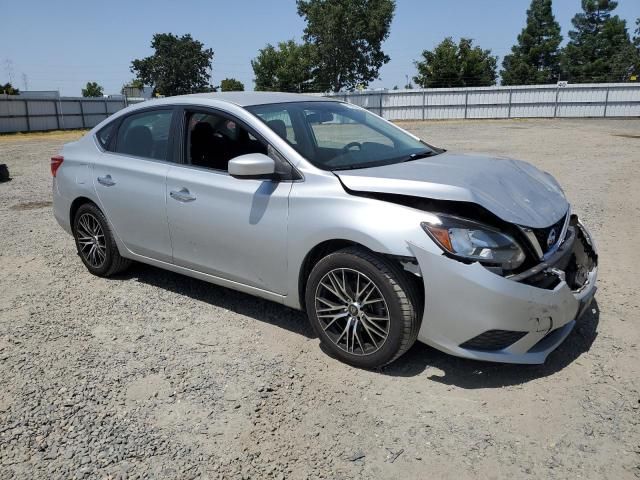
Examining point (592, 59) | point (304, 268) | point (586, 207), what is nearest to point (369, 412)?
point (304, 268)

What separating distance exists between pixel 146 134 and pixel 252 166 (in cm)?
167

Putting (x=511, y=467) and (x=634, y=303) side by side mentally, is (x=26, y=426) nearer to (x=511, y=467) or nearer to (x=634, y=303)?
(x=511, y=467)

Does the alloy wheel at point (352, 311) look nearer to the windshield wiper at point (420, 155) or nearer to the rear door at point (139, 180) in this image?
the windshield wiper at point (420, 155)

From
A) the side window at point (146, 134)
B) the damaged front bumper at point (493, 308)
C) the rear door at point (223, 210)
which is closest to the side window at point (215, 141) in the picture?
the rear door at point (223, 210)

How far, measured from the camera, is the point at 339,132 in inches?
175

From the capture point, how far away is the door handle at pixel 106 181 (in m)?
4.75

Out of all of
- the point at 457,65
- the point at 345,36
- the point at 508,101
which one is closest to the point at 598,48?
the point at 457,65

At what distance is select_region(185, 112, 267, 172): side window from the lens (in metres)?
4.05

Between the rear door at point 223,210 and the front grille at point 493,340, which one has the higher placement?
the rear door at point 223,210

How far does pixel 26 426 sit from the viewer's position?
2.95 m

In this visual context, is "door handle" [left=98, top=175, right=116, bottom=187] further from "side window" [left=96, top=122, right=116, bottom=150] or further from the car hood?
the car hood

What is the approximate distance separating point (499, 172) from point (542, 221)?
569mm

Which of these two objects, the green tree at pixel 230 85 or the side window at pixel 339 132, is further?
the green tree at pixel 230 85

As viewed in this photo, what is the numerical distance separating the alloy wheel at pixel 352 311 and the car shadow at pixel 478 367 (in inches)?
10.2
